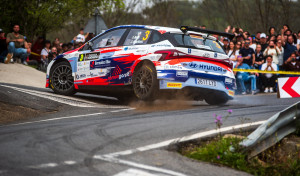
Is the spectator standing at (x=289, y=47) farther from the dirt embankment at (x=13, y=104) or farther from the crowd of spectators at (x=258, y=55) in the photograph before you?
the dirt embankment at (x=13, y=104)

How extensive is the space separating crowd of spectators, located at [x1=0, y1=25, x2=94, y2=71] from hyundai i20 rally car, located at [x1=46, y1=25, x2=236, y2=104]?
7640mm

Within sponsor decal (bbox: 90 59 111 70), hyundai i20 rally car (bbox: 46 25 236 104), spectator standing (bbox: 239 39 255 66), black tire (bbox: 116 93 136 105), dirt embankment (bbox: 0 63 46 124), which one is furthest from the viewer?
spectator standing (bbox: 239 39 255 66)

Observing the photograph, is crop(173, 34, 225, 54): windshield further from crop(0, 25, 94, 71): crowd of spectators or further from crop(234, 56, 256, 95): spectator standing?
crop(0, 25, 94, 71): crowd of spectators

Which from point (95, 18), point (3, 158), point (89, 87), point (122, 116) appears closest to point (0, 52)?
point (95, 18)

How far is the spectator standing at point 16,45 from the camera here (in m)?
19.1

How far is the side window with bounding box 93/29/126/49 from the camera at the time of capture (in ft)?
38.7

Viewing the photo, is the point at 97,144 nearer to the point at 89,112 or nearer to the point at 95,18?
the point at 89,112

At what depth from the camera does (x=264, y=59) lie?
1881cm

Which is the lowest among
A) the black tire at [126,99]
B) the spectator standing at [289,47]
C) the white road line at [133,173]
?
the white road line at [133,173]

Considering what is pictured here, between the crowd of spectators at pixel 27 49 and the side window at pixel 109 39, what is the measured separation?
25.5ft

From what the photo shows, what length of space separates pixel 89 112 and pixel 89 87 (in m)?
1.81

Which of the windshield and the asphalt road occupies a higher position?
the windshield

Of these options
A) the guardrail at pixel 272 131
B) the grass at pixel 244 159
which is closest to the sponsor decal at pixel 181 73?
the grass at pixel 244 159

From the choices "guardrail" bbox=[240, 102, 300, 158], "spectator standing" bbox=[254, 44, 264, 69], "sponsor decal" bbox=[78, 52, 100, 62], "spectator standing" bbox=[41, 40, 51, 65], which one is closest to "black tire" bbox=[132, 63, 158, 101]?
"sponsor decal" bbox=[78, 52, 100, 62]
